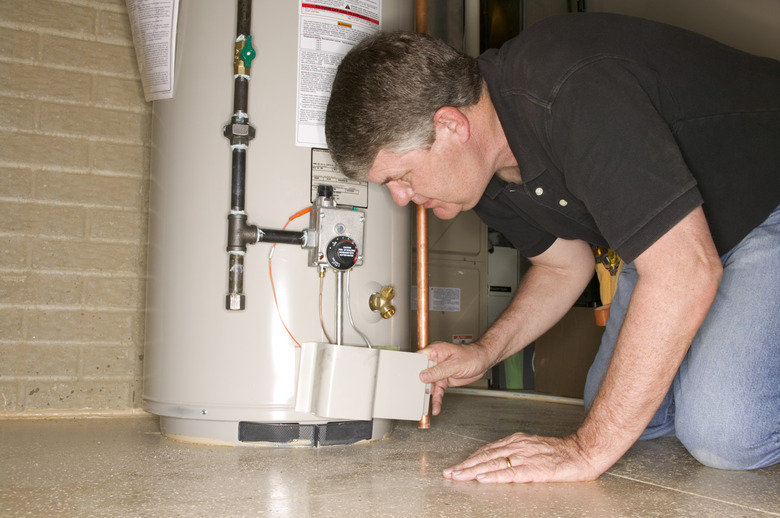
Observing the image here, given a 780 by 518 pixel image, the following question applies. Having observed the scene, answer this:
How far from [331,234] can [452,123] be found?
37 cm

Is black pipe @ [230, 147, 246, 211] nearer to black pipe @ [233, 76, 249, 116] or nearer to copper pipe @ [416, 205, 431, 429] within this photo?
black pipe @ [233, 76, 249, 116]

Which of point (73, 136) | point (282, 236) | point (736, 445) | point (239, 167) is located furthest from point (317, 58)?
point (736, 445)

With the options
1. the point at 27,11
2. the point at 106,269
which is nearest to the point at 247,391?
the point at 106,269

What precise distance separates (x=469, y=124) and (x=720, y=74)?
18.5 inches

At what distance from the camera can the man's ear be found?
1.19 m

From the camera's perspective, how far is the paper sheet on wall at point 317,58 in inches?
55.6

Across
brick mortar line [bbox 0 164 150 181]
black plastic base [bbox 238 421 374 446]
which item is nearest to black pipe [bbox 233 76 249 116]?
black plastic base [bbox 238 421 374 446]

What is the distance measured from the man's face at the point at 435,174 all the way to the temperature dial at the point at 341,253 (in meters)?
0.16

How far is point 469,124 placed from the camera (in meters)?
1.23

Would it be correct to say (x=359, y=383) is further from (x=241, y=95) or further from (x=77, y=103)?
(x=77, y=103)

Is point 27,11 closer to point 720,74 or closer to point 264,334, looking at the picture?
point 264,334

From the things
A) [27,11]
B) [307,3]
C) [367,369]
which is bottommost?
[367,369]

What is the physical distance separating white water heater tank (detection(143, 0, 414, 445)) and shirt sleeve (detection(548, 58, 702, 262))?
1.98 ft

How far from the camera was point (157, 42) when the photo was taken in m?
1.49
